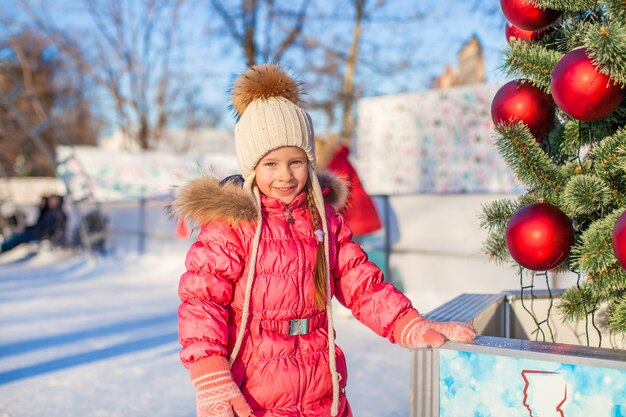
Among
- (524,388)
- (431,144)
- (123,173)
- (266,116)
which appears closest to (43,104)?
(123,173)

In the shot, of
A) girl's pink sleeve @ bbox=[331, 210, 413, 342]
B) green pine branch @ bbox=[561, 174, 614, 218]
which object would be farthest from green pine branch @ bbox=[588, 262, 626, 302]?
girl's pink sleeve @ bbox=[331, 210, 413, 342]

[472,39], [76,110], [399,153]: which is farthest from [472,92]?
[76,110]

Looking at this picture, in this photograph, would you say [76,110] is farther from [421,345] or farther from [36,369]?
[421,345]

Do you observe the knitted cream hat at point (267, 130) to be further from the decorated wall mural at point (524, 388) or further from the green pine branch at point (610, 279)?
the green pine branch at point (610, 279)

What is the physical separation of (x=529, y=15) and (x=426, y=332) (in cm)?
88

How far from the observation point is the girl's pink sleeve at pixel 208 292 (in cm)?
141

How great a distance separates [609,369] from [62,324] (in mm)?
4760

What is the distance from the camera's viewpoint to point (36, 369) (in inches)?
144

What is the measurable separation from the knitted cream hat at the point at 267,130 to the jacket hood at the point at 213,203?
0.03m

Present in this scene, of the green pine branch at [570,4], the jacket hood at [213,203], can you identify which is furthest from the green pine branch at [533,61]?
the jacket hood at [213,203]

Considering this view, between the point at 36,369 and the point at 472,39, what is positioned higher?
the point at 472,39

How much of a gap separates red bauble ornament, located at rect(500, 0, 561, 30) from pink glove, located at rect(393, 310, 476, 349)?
0.83 metres

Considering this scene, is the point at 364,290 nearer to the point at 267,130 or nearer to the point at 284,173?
the point at 284,173

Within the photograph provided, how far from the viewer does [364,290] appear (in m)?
1.68
